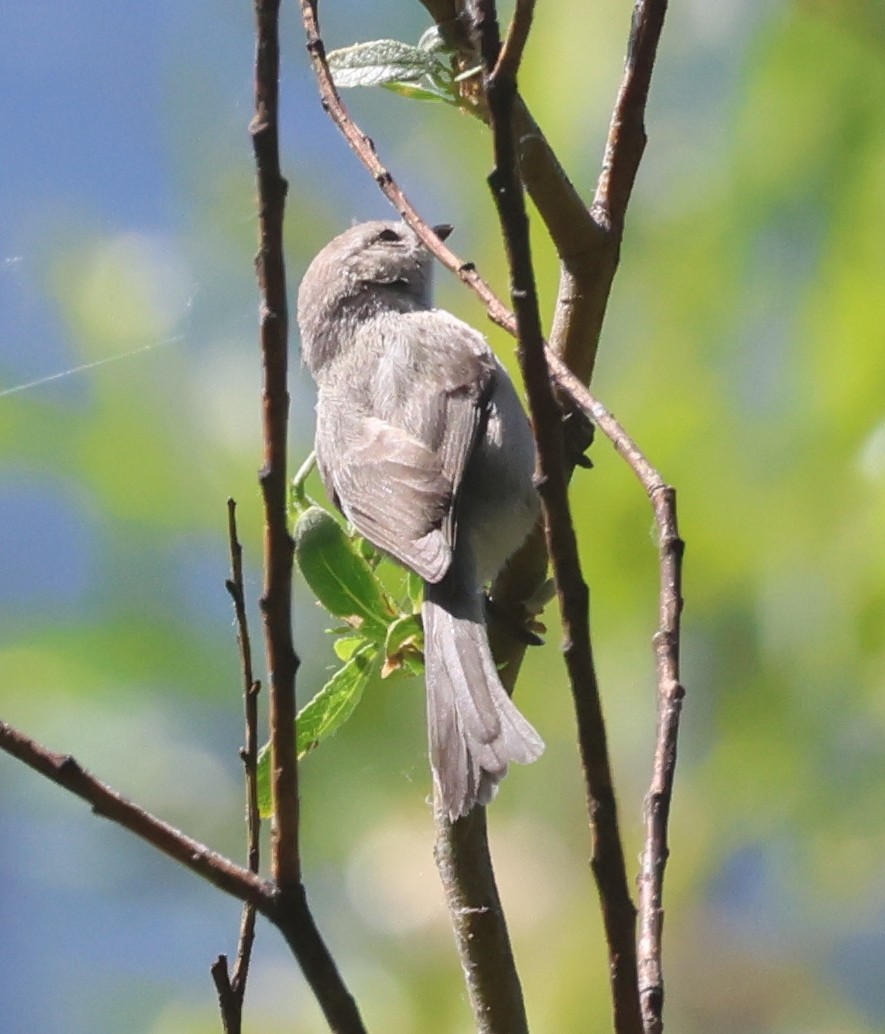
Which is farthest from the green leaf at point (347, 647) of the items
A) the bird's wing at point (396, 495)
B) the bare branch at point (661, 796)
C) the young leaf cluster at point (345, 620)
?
the bare branch at point (661, 796)

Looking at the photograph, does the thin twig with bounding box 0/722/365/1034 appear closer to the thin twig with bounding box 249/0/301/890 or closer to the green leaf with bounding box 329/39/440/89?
the thin twig with bounding box 249/0/301/890

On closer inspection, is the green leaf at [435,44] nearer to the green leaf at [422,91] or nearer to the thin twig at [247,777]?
the green leaf at [422,91]

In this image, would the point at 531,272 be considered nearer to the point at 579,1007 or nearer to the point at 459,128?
the point at 579,1007

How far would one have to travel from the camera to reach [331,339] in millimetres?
2354

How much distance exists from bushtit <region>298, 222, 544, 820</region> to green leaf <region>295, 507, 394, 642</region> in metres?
→ 0.07

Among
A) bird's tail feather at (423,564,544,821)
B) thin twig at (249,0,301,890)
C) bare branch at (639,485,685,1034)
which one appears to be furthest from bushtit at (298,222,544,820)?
thin twig at (249,0,301,890)

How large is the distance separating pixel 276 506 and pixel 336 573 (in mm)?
597

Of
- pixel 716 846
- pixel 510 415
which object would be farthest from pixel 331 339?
pixel 716 846

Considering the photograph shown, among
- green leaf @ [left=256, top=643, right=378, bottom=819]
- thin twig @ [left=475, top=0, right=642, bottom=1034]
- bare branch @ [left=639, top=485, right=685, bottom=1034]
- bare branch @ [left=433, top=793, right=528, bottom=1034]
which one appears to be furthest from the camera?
green leaf @ [left=256, top=643, right=378, bottom=819]

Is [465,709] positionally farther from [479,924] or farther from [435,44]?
[435,44]

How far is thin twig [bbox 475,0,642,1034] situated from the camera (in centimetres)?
79

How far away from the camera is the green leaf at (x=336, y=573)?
1.42m

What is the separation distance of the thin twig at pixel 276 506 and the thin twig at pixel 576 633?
134 millimetres

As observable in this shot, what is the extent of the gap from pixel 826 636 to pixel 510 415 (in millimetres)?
699
